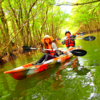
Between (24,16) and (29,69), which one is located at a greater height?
(24,16)

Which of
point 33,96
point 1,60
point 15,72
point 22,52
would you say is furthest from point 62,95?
point 22,52

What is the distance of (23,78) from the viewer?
10.5ft

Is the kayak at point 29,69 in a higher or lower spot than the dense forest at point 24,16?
lower

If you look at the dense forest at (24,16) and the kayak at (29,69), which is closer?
the kayak at (29,69)

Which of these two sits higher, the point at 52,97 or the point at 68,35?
Answer: the point at 68,35

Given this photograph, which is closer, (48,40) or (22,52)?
(48,40)

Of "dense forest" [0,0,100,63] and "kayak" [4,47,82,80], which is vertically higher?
"dense forest" [0,0,100,63]

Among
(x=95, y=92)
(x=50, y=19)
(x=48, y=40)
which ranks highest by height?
(x=50, y=19)

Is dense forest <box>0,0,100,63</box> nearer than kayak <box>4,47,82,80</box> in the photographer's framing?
No

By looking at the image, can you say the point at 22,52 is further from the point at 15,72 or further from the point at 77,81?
the point at 77,81

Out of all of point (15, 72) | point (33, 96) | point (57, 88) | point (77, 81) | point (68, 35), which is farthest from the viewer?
point (68, 35)

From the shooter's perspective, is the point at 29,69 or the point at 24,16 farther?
the point at 24,16

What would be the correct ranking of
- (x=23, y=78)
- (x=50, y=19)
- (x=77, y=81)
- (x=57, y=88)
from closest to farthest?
(x=57, y=88) → (x=77, y=81) → (x=23, y=78) → (x=50, y=19)

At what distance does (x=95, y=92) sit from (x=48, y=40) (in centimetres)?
312
